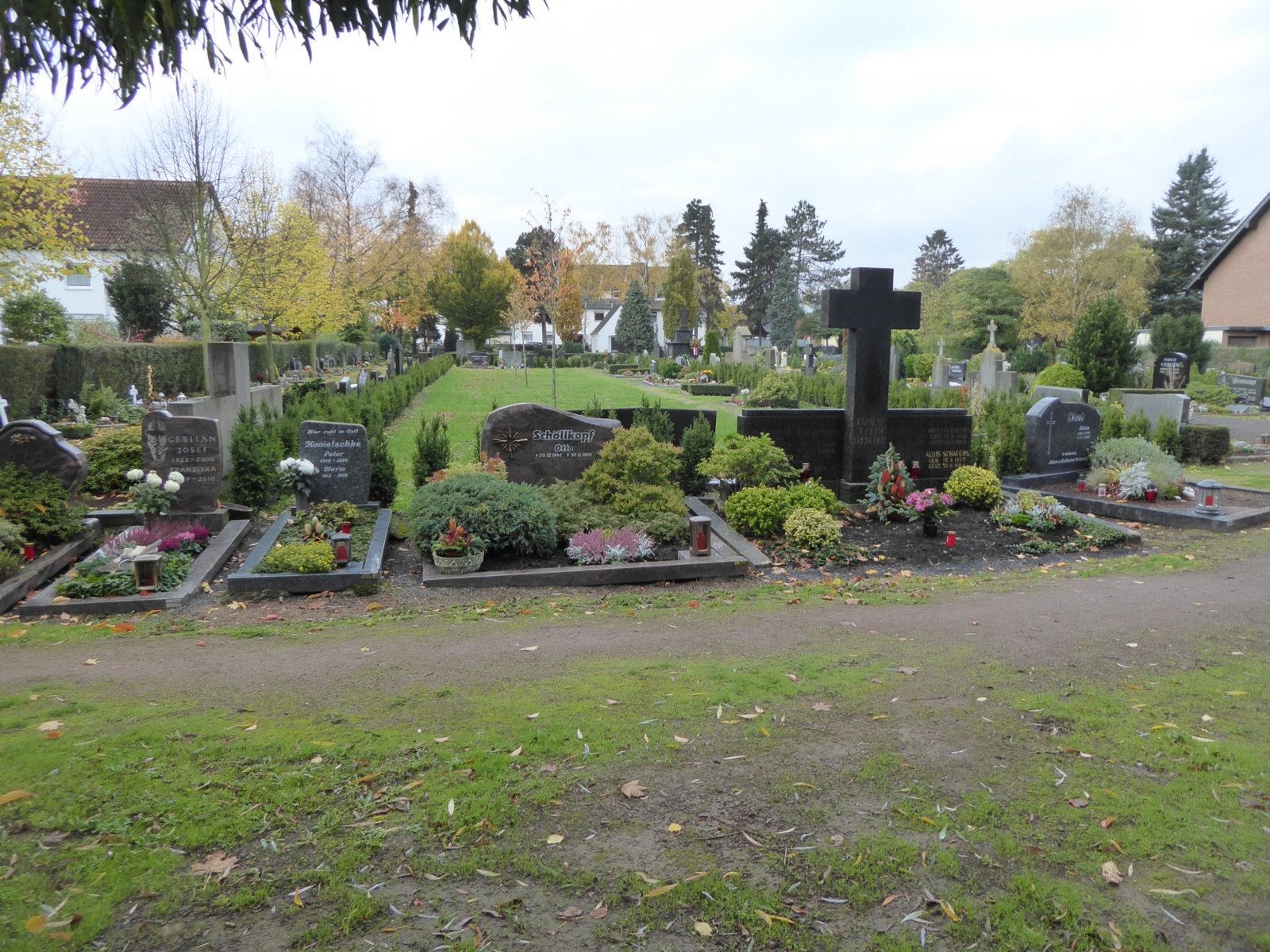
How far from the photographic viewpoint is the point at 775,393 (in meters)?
25.8

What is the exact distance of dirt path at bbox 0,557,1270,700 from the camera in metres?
5.63

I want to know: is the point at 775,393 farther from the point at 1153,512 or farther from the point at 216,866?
the point at 216,866

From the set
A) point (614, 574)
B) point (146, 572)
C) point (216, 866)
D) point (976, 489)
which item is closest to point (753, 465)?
point (976, 489)

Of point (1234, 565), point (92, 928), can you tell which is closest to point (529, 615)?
point (92, 928)

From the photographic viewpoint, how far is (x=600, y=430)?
1223cm

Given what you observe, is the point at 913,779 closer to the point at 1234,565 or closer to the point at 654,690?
the point at 654,690

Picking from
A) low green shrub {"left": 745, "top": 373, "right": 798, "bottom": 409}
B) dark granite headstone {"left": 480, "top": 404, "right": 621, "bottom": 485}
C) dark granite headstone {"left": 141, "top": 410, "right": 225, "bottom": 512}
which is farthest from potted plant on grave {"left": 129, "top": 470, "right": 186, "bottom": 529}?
low green shrub {"left": 745, "top": 373, "right": 798, "bottom": 409}

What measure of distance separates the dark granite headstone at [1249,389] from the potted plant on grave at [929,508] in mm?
25244

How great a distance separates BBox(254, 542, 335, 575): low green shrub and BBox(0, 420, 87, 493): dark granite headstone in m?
3.31

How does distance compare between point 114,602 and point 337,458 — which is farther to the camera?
point 337,458

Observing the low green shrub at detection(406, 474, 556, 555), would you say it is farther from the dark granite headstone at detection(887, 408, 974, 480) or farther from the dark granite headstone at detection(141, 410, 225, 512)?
the dark granite headstone at detection(887, 408, 974, 480)

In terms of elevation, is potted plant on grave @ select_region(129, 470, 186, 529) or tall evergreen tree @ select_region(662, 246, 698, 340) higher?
tall evergreen tree @ select_region(662, 246, 698, 340)

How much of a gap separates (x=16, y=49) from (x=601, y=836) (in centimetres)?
364

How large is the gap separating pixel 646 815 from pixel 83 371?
21.2 metres
